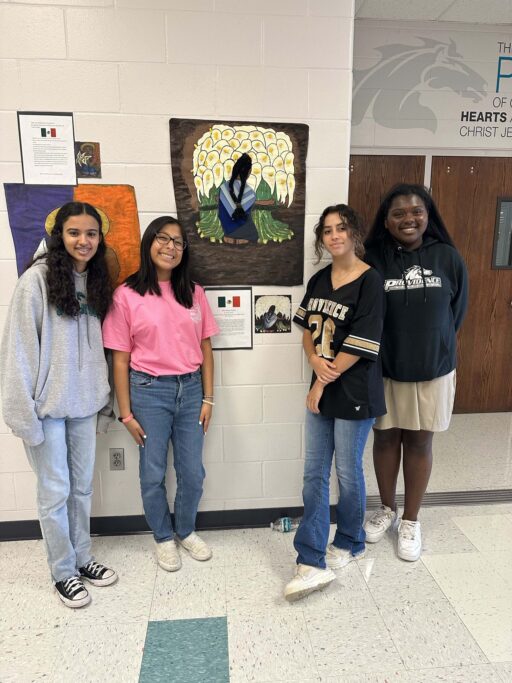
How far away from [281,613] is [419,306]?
1.35m

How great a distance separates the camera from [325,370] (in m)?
1.88

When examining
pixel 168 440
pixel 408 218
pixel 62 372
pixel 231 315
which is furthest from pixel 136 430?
pixel 408 218

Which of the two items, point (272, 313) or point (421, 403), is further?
point (272, 313)

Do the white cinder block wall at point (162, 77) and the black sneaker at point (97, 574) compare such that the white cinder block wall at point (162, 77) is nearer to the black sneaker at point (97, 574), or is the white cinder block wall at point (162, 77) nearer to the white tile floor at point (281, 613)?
the black sneaker at point (97, 574)

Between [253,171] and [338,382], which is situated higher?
[253,171]

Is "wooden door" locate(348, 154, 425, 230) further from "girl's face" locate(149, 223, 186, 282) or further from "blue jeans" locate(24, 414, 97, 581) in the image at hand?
"blue jeans" locate(24, 414, 97, 581)

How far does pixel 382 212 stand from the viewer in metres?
2.07

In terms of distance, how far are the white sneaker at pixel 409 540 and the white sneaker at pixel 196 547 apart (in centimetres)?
89

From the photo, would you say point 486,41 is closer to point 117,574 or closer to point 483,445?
point 483,445

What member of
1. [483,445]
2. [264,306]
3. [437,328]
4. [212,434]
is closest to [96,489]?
[212,434]

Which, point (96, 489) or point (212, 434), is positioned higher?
point (212, 434)

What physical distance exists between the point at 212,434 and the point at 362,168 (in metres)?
2.37

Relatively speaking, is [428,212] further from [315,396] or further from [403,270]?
[315,396]

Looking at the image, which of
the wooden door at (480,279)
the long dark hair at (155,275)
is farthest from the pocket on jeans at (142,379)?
the wooden door at (480,279)
